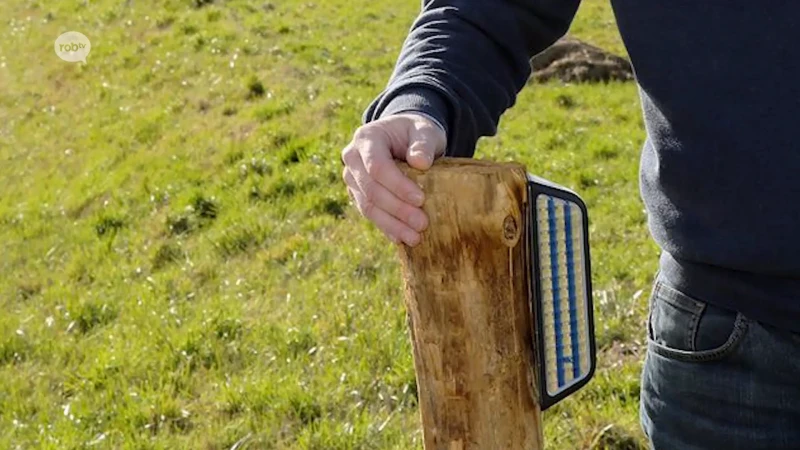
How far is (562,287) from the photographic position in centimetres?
176

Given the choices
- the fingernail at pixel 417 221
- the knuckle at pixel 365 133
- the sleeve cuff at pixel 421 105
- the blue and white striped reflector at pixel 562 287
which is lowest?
the blue and white striped reflector at pixel 562 287

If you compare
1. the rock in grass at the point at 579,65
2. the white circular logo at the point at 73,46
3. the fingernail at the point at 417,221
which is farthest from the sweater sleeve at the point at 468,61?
the white circular logo at the point at 73,46

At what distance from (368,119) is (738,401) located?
2.81ft

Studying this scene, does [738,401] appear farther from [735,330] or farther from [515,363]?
[515,363]

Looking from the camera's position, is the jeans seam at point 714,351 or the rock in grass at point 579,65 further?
the rock in grass at point 579,65

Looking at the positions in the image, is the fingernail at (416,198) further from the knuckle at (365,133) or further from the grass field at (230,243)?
the grass field at (230,243)

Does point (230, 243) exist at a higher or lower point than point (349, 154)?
lower

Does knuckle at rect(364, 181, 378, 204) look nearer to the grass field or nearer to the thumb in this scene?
the thumb

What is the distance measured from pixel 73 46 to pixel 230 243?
25.4 ft

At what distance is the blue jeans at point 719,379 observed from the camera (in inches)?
71.7

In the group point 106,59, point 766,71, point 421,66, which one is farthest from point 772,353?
point 106,59

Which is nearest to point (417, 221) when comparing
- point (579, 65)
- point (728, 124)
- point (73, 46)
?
point (728, 124)

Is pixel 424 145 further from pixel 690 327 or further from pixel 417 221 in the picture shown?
pixel 690 327

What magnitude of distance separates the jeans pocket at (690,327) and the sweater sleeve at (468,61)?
1.55 feet
